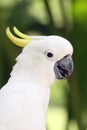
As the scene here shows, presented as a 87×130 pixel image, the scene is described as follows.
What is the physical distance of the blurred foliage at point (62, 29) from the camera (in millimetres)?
3402

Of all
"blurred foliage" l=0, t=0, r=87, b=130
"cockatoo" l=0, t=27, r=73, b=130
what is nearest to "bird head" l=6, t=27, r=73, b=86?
"cockatoo" l=0, t=27, r=73, b=130

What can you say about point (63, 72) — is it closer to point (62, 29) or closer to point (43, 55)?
point (43, 55)

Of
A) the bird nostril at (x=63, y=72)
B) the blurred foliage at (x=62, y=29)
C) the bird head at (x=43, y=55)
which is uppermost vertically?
the bird head at (x=43, y=55)

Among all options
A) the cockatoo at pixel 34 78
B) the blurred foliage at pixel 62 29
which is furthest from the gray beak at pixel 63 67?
the blurred foliage at pixel 62 29

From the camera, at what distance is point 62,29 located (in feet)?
11.3

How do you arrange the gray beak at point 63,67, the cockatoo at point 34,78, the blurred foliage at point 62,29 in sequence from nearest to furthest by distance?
the cockatoo at point 34,78, the gray beak at point 63,67, the blurred foliage at point 62,29

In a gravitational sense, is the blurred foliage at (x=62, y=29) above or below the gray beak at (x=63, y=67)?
below

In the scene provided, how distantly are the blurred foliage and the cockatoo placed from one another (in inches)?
43.9

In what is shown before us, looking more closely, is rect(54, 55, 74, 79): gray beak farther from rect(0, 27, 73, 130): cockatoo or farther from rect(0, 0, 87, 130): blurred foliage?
rect(0, 0, 87, 130): blurred foliage

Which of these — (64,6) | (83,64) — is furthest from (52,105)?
(64,6)

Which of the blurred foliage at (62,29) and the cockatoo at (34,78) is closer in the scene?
the cockatoo at (34,78)

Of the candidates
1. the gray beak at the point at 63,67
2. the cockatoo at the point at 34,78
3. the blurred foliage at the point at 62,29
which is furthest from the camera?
the blurred foliage at the point at 62,29

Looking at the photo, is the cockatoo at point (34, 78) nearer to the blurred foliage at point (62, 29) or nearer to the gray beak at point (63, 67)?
the gray beak at point (63, 67)

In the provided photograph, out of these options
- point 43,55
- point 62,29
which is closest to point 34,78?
point 43,55
